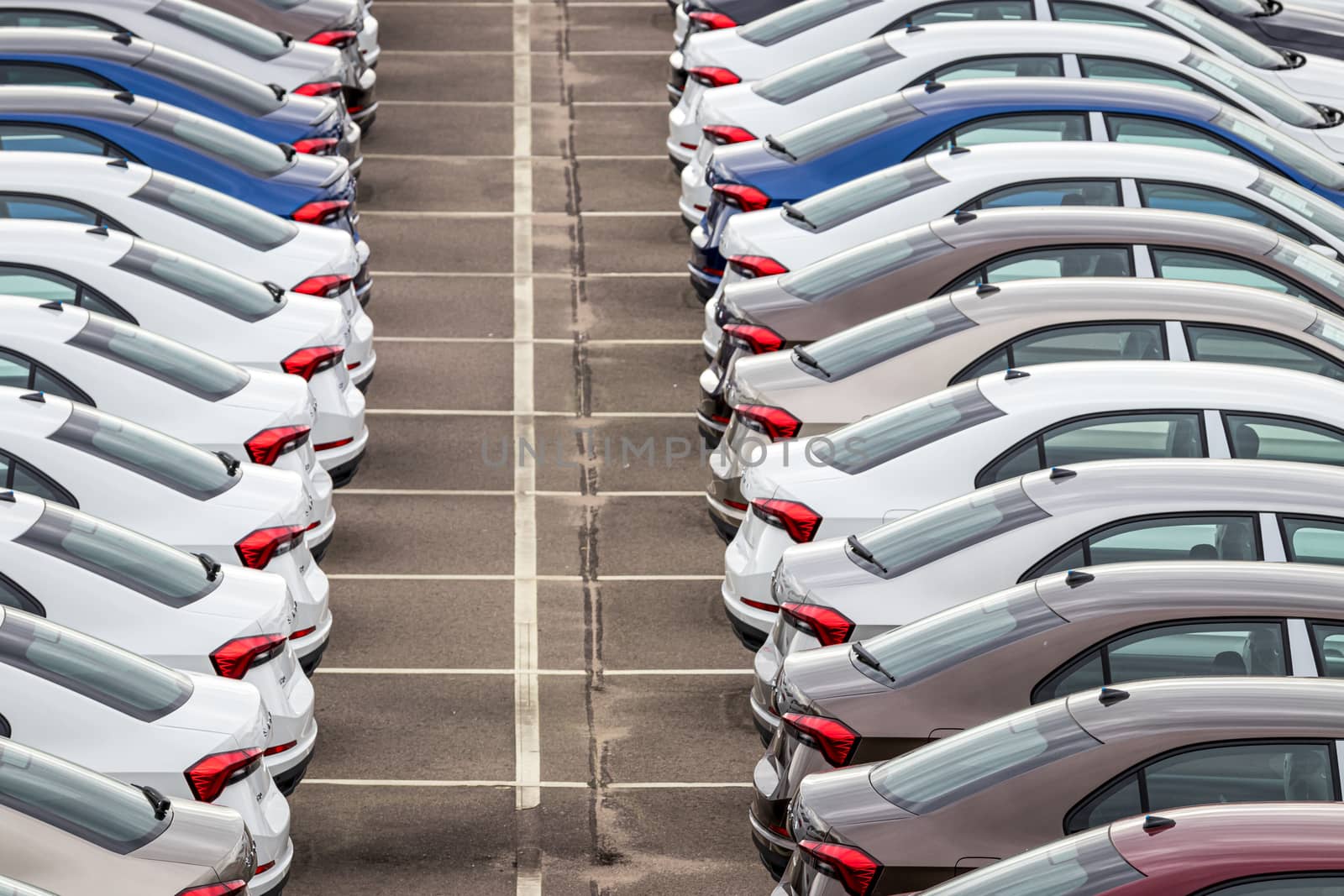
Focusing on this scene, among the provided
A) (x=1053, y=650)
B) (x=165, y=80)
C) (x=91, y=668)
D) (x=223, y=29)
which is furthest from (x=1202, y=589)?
(x=223, y=29)

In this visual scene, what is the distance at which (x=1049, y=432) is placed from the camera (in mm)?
8820

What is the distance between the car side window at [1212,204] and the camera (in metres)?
11.1

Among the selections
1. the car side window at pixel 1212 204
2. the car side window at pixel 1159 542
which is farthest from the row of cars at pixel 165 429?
the car side window at pixel 1212 204

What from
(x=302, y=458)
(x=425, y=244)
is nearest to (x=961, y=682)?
(x=302, y=458)

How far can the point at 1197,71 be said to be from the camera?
12.8m

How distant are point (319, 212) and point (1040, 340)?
15.9ft

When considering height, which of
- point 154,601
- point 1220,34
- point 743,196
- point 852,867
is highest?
point 1220,34

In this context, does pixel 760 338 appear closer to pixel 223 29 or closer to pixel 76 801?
pixel 76 801

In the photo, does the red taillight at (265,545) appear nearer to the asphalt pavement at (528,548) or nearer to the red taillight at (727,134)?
the asphalt pavement at (528,548)

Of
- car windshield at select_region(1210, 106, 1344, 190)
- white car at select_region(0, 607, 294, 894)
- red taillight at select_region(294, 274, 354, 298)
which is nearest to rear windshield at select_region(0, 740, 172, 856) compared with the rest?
white car at select_region(0, 607, 294, 894)

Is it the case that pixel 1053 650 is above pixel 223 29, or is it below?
below

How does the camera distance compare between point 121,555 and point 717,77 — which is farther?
point 717,77

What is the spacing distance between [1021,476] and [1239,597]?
1333mm

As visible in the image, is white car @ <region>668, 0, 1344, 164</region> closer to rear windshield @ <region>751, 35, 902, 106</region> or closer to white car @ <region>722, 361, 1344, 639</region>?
rear windshield @ <region>751, 35, 902, 106</region>
